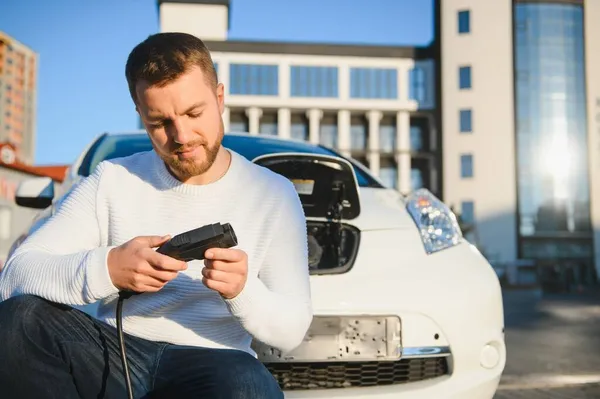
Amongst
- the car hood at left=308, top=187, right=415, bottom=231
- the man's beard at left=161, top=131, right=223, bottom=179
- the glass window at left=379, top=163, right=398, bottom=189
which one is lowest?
the car hood at left=308, top=187, right=415, bottom=231

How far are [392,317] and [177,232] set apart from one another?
1.04 meters

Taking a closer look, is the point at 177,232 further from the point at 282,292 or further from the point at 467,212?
the point at 467,212

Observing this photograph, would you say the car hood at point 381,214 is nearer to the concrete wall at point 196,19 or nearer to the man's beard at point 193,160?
the man's beard at point 193,160

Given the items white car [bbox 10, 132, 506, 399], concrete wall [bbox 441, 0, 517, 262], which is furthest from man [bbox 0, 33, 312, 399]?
concrete wall [bbox 441, 0, 517, 262]

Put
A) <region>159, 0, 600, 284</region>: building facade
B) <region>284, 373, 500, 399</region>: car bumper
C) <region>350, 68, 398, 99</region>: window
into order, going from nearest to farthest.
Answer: <region>284, 373, 500, 399</region>: car bumper
<region>159, 0, 600, 284</region>: building facade
<region>350, 68, 398, 99</region>: window

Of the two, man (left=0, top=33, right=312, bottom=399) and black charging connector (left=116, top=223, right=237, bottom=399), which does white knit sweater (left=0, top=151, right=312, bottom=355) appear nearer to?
man (left=0, top=33, right=312, bottom=399)

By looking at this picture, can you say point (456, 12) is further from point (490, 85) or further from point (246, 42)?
point (246, 42)

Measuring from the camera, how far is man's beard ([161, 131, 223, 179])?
5.46ft

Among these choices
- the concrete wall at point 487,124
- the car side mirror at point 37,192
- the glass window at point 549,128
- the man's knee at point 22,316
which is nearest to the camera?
the man's knee at point 22,316

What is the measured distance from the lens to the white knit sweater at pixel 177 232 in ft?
5.14

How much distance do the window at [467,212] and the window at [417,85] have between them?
8166mm

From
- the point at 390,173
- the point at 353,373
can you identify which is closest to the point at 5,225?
the point at 390,173

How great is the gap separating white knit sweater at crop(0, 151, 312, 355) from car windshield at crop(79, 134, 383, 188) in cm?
141

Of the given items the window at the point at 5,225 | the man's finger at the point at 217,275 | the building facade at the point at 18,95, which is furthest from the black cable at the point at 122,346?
the building facade at the point at 18,95
